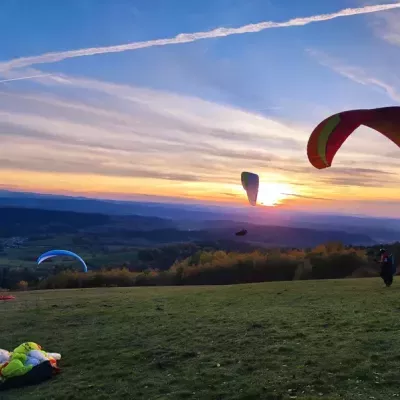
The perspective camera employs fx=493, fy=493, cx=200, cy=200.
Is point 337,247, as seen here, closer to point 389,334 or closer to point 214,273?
point 214,273

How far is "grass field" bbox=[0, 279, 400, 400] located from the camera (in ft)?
35.2

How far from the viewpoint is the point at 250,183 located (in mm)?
34188

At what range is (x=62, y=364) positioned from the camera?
14477mm

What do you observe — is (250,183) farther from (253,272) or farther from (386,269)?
(253,272)

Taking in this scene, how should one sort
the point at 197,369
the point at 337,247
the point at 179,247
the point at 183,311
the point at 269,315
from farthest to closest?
the point at 179,247 < the point at 337,247 < the point at 183,311 < the point at 269,315 < the point at 197,369

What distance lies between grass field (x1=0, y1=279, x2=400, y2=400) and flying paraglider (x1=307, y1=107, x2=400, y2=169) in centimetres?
589

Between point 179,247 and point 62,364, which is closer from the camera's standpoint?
point 62,364

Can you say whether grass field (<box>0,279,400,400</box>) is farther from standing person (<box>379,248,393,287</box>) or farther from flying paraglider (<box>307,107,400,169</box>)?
flying paraglider (<box>307,107,400,169</box>)

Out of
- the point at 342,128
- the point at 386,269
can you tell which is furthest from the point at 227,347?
the point at 386,269

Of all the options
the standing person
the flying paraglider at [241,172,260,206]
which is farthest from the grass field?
the flying paraglider at [241,172,260,206]

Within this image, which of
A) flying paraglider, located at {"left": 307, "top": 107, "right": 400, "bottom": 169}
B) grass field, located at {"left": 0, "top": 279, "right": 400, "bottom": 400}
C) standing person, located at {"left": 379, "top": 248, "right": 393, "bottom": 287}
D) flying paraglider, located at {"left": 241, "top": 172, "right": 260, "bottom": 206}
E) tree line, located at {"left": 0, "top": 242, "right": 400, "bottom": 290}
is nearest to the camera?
grass field, located at {"left": 0, "top": 279, "right": 400, "bottom": 400}

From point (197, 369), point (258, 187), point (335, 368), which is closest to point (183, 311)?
point (197, 369)

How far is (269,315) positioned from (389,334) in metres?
5.49

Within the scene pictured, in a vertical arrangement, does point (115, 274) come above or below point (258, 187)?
below
